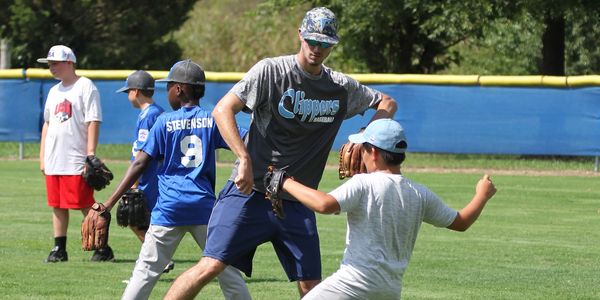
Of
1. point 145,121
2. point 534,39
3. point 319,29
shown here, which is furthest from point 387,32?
point 319,29

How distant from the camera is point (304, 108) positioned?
664 cm

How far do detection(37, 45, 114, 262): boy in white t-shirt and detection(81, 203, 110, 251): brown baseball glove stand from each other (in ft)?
9.31

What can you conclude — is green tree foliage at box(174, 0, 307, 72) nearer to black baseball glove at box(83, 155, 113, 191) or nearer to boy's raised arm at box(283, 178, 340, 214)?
black baseball glove at box(83, 155, 113, 191)

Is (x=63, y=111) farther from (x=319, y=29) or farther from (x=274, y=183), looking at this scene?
(x=274, y=183)

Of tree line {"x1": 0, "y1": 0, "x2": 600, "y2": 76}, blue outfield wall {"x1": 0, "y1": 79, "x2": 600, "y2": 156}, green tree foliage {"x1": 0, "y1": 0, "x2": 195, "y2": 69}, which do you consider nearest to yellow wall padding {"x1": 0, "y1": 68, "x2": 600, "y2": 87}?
blue outfield wall {"x1": 0, "y1": 79, "x2": 600, "y2": 156}

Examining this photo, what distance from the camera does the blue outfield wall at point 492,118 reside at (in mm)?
21531

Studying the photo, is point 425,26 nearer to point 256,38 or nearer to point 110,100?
point 110,100

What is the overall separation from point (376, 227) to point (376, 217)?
5cm

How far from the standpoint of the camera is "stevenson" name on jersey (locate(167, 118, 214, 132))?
25.7 feet

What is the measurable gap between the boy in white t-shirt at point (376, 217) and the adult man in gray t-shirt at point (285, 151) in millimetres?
854

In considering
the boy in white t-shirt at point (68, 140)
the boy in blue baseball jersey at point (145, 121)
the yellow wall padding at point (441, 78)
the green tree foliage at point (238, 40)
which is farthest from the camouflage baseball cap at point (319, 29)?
the green tree foliage at point (238, 40)

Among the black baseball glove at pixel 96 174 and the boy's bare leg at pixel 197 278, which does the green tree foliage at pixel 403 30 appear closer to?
the black baseball glove at pixel 96 174

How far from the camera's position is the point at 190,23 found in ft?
170

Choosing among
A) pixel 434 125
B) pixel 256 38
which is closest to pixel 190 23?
pixel 256 38
